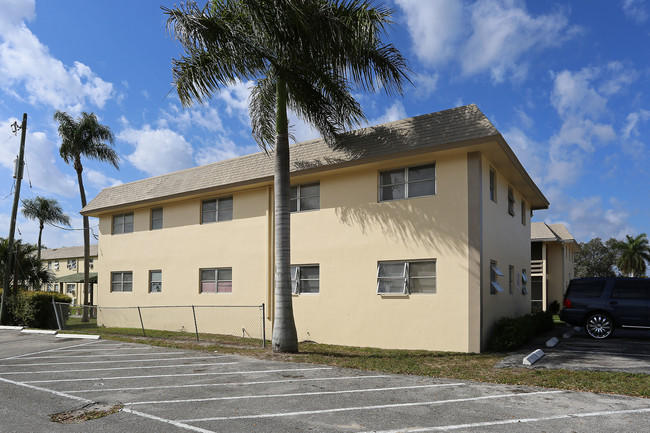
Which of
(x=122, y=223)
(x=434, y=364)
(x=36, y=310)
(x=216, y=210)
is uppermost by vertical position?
(x=216, y=210)

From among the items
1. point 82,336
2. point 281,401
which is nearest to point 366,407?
point 281,401

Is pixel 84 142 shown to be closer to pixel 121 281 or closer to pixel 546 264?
pixel 121 281

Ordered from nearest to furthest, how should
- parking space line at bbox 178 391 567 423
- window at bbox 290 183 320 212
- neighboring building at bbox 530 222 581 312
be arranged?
parking space line at bbox 178 391 567 423 → window at bbox 290 183 320 212 → neighboring building at bbox 530 222 581 312

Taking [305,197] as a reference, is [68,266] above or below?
below

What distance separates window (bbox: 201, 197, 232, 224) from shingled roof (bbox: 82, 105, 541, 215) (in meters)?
0.77

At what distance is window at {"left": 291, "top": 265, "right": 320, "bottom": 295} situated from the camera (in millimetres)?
15688

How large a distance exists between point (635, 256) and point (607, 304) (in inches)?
2393

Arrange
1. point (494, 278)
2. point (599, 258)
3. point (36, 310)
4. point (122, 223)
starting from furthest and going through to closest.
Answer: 1. point (599, 258)
2. point (122, 223)
3. point (36, 310)
4. point (494, 278)

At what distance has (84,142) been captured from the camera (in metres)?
27.9

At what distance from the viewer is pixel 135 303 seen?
21141 mm

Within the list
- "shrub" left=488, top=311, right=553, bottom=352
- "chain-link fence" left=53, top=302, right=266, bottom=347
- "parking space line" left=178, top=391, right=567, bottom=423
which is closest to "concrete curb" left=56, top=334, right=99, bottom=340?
"chain-link fence" left=53, top=302, right=266, bottom=347

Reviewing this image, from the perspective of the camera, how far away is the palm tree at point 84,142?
27.2 meters

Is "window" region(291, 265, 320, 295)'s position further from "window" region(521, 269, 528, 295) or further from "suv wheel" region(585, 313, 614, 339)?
"window" region(521, 269, 528, 295)

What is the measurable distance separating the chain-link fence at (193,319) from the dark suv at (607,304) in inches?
380
